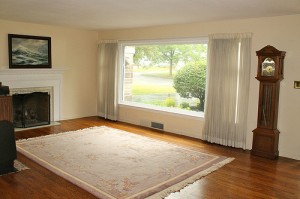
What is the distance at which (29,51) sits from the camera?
630 cm

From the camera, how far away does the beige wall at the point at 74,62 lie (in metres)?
6.71

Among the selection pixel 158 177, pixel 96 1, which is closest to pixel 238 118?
pixel 158 177

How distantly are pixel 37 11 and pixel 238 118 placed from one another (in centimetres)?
387

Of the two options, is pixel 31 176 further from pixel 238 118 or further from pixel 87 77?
pixel 87 77

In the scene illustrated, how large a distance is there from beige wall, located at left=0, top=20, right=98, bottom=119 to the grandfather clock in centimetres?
441

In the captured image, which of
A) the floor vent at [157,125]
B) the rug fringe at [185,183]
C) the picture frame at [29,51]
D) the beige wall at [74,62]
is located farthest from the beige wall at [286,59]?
the picture frame at [29,51]

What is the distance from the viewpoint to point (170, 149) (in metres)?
4.93

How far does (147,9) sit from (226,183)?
2657 mm

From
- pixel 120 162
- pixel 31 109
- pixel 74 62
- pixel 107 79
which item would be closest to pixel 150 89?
pixel 107 79

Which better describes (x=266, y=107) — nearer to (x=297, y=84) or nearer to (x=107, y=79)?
(x=297, y=84)

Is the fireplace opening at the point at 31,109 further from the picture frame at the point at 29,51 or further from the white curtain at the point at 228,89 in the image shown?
the white curtain at the point at 228,89

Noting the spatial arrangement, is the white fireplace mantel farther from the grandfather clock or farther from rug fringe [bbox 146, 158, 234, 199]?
the grandfather clock

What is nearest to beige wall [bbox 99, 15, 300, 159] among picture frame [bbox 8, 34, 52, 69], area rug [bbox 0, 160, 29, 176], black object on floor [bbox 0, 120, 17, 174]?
picture frame [bbox 8, 34, 52, 69]

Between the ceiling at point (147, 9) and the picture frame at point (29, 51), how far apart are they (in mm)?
775
